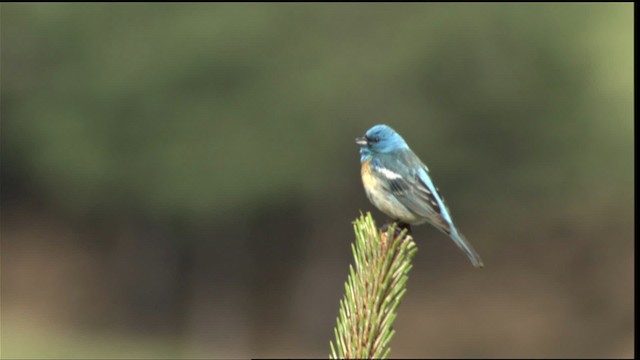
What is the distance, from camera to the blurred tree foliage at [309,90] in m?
25.4

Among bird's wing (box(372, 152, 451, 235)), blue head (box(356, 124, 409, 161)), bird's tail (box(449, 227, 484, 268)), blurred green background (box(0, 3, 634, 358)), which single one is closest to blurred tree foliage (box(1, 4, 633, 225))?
blurred green background (box(0, 3, 634, 358))

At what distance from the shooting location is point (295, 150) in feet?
85.3

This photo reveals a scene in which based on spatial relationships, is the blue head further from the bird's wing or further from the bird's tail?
the bird's tail

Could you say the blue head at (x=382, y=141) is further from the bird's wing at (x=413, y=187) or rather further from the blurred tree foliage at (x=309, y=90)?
the blurred tree foliage at (x=309, y=90)

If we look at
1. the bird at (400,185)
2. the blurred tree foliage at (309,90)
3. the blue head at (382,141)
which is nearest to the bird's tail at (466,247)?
Answer: the bird at (400,185)

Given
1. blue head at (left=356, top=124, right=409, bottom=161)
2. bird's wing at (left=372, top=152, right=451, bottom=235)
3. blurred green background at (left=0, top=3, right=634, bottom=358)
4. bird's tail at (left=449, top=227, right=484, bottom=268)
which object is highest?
blurred green background at (left=0, top=3, right=634, bottom=358)

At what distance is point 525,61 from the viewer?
25594 millimetres

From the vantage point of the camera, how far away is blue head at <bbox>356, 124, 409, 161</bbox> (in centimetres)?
721

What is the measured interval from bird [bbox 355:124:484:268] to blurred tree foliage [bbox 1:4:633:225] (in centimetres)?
1748

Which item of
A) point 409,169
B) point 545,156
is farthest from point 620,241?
point 409,169

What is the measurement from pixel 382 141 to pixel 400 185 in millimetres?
398

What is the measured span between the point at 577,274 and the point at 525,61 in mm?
9959

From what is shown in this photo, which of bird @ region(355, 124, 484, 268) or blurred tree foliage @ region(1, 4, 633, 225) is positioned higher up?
blurred tree foliage @ region(1, 4, 633, 225)

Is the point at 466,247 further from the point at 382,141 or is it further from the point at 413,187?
the point at 382,141
